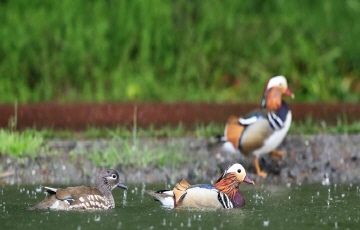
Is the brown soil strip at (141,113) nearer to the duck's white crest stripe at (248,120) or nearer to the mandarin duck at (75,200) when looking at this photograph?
the duck's white crest stripe at (248,120)

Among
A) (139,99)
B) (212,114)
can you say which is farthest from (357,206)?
(139,99)


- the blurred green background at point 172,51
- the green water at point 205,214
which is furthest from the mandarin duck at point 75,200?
the blurred green background at point 172,51

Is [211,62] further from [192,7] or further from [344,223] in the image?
[344,223]

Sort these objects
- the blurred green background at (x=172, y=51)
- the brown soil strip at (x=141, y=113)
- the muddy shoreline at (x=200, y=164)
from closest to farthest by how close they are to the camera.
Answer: the muddy shoreline at (x=200, y=164)
the brown soil strip at (x=141, y=113)
the blurred green background at (x=172, y=51)

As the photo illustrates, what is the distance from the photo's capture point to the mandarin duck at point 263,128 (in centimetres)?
1508

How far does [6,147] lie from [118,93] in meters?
4.86

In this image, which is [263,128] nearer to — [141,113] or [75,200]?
[141,113]

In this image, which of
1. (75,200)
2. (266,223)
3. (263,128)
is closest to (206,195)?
(266,223)

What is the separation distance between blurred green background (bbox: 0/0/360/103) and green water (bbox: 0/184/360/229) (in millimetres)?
6901

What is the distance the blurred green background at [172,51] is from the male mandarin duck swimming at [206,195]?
311 inches

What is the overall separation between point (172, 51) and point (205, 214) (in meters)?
9.90

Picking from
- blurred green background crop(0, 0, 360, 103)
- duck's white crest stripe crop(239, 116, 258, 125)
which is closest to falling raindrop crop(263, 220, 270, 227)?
duck's white crest stripe crop(239, 116, 258, 125)

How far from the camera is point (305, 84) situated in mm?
20625

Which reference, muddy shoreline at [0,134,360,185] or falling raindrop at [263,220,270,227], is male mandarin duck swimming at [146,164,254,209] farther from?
muddy shoreline at [0,134,360,185]
